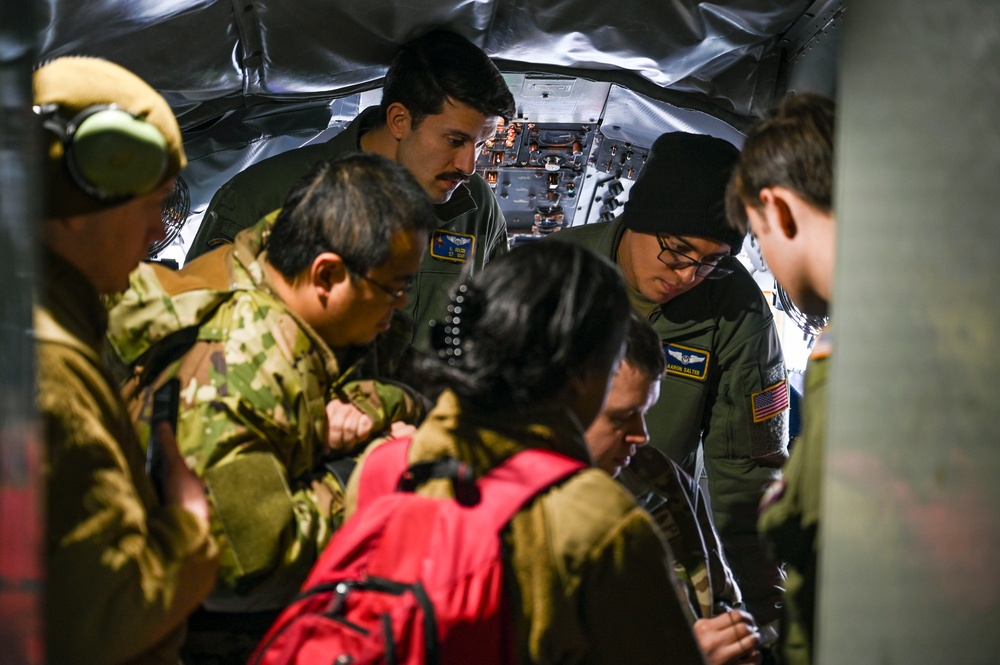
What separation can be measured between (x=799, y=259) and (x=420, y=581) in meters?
0.67

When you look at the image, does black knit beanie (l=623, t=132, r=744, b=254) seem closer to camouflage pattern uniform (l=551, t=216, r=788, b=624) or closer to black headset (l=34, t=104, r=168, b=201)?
camouflage pattern uniform (l=551, t=216, r=788, b=624)

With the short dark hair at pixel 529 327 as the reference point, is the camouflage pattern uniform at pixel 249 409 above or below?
below

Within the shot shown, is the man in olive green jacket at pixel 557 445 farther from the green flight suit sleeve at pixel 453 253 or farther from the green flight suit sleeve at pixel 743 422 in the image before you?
the green flight suit sleeve at pixel 453 253

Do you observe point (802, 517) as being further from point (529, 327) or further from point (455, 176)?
point (455, 176)

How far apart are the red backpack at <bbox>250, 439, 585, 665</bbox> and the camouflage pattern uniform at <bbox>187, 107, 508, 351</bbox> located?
1232 mm

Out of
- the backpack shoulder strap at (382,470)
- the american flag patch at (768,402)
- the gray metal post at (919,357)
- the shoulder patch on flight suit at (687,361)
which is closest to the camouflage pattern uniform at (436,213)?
the shoulder patch on flight suit at (687,361)

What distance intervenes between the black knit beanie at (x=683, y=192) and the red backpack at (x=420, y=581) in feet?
3.59

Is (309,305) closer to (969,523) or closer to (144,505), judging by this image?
Result: (144,505)

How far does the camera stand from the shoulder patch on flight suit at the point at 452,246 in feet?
9.37

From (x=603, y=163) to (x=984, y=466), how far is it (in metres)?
1.96

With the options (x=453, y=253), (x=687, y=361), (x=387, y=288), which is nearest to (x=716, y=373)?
(x=687, y=361)

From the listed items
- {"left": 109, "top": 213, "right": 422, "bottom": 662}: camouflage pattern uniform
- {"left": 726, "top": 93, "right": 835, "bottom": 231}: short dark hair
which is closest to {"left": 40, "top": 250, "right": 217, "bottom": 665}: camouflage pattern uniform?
{"left": 109, "top": 213, "right": 422, "bottom": 662}: camouflage pattern uniform

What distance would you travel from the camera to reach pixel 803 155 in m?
1.47

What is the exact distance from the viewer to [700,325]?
2.76 m
